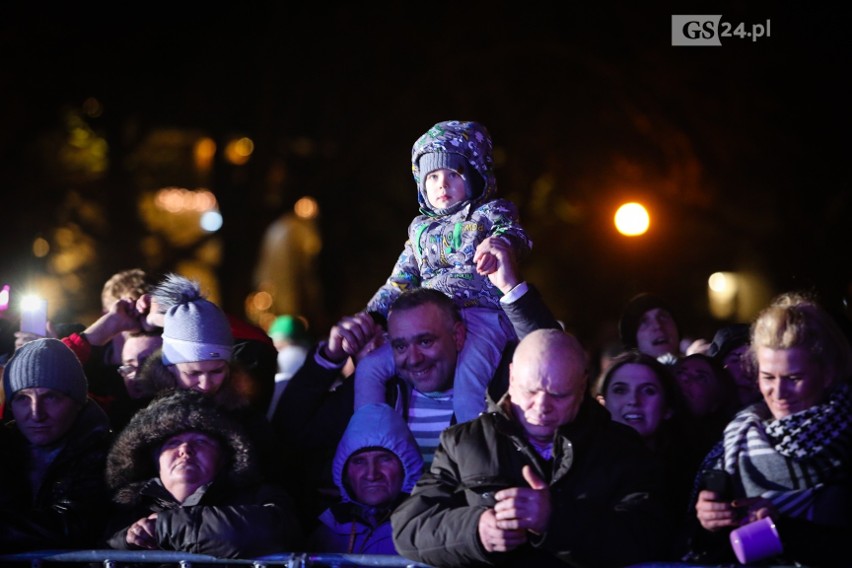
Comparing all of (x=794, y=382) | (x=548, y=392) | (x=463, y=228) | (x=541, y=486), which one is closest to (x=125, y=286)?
(x=463, y=228)

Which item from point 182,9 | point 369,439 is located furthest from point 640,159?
point 369,439

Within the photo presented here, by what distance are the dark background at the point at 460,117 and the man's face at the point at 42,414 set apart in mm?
8197

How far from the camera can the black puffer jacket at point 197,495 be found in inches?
179

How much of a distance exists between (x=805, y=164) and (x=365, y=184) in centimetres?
625

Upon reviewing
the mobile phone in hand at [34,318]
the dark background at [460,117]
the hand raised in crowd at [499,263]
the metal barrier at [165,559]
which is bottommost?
the metal barrier at [165,559]

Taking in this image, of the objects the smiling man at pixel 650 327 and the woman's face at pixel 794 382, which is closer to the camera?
the woman's face at pixel 794 382

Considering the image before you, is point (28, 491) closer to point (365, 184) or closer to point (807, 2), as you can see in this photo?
point (807, 2)

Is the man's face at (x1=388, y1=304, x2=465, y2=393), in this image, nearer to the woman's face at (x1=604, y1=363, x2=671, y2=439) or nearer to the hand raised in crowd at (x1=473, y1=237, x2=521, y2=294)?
the hand raised in crowd at (x1=473, y1=237, x2=521, y2=294)

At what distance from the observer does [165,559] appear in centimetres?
441

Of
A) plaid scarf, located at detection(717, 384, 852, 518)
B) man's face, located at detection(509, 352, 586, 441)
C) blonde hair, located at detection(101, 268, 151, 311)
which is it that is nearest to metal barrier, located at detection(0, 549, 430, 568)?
man's face, located at detection(509, 352, 586, 441)

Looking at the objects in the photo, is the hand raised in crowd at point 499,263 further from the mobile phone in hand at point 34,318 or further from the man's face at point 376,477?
the mobile phone in hand at point 34,318

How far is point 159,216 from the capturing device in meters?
20.8

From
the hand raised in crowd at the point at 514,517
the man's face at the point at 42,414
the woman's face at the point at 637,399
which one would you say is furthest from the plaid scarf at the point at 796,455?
the man's face at the point at 42,414

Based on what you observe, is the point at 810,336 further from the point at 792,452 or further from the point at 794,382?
the point at 792,452
